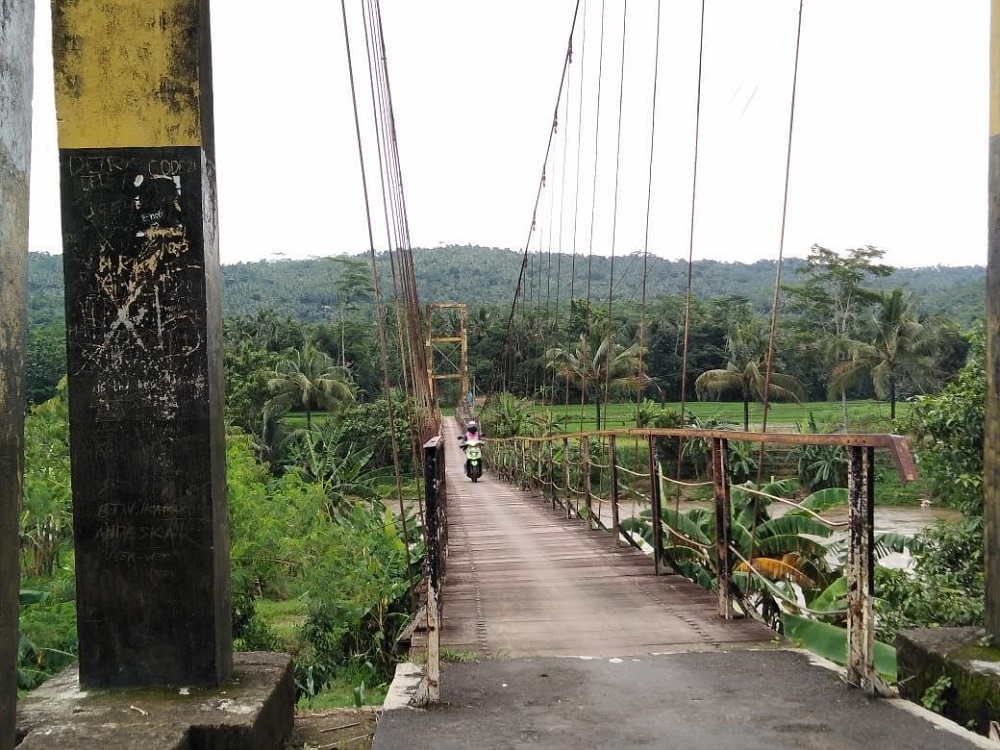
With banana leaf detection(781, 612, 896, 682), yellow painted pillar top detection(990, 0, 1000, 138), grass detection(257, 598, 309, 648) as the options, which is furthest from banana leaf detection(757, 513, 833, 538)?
grass detection(257, 598, 309, 648)

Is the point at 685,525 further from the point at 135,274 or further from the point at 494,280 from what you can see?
the point at 494,280

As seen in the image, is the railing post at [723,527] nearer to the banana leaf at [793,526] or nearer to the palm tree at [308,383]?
the banana leaf at [793,526]

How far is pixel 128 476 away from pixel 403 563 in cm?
502

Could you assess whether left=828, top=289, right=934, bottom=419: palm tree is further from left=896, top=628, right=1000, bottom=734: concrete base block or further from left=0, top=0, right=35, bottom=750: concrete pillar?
left=0, top=0, right=35, bottom=750: concrete pillar

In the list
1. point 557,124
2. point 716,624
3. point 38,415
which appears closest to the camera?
point 716,624

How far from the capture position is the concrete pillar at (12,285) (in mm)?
1258

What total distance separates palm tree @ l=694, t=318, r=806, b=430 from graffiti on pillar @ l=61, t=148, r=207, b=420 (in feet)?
86.6

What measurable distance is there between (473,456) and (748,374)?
1661cm

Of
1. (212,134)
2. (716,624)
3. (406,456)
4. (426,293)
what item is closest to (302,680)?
(716,624)

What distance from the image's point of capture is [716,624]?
3.12 metres

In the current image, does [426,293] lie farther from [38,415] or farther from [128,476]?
[128,476]

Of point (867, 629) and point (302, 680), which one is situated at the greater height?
point (867, 629)

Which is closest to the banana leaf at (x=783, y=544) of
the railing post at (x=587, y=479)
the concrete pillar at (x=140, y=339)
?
the railing post at (x=587, y=479)

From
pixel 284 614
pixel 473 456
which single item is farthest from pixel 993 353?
pixel 473 456
